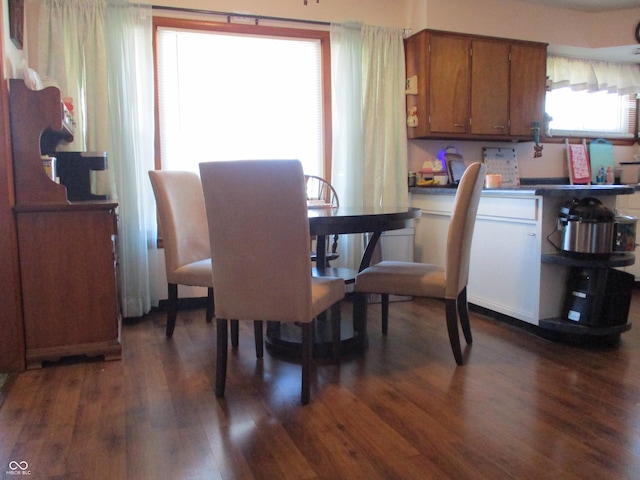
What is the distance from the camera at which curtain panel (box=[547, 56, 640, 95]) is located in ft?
15.1

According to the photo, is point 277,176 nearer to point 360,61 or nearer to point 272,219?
point 272,219

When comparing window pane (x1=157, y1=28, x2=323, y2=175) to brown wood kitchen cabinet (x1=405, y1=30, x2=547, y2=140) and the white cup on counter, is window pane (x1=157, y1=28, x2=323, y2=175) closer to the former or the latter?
brown wood kitchen cabinet (x1=405, y1=30, x2=547, y2=140)

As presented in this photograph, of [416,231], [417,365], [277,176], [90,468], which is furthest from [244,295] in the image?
[416,231]

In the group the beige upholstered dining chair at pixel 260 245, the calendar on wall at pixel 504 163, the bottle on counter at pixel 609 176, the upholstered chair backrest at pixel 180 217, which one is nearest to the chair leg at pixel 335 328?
the beige upholstered dining chair at pixel 260 245

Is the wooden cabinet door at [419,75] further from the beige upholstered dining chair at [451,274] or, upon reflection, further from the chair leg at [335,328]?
the chair leg at [335,328]

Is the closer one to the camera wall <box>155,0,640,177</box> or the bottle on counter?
wall <box>155,0,640,177</box>

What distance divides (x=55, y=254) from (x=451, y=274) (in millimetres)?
1934

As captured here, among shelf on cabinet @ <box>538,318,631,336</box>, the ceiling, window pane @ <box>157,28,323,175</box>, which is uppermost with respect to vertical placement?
the ceiling

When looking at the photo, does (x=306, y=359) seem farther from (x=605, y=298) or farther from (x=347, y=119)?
(x=347, y=119)

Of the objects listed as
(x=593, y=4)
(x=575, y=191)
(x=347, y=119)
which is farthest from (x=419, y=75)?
(x=593, y=4)

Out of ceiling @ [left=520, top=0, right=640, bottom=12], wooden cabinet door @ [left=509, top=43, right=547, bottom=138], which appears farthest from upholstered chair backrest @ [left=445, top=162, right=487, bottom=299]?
ceiling @ [left=520, top=0, right=640, bottom=12]

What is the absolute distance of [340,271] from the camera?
296cm

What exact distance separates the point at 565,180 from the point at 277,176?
382 centimetres

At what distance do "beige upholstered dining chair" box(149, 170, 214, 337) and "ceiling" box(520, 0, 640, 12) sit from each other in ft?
10.8
